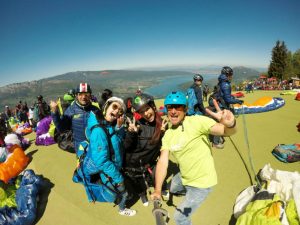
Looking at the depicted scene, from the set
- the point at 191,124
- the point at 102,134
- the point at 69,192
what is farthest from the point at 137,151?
the point at 69,192

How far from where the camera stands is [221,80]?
20.1 feet

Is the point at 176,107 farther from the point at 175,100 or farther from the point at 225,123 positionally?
the point at 225,123

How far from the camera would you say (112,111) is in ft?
11.5

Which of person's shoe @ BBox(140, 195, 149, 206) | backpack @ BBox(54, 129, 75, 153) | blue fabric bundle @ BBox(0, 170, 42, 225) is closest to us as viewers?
blue fabric bundle @ BBox(0, 170, 42, 225)

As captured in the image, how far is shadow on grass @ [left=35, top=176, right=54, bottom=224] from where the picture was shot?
4471 mm

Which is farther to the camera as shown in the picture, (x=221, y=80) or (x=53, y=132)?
(x=53, y=132)

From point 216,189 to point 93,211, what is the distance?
321cm

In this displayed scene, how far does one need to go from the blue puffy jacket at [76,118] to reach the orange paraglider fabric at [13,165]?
237 centimetres

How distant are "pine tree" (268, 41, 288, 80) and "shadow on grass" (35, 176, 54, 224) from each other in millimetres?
59667

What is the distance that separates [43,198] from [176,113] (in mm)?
4751

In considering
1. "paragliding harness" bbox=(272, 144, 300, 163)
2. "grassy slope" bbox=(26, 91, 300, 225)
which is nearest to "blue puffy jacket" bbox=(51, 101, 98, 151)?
"grassy slope" bbox=(26, 91, 300, 225)

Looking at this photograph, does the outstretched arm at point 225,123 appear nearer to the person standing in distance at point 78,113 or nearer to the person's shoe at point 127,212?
the person's shoe at point 127,212

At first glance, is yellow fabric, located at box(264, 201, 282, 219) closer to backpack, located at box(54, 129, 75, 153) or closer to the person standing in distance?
the person standing in distance

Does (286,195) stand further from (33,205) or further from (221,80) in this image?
(33,205)
